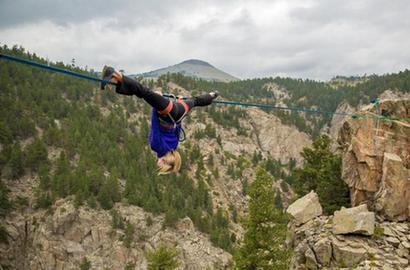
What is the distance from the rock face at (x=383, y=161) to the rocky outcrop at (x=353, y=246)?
1.47 metres

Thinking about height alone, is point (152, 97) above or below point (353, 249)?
above

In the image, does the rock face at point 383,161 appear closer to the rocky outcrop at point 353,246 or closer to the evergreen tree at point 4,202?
the rocky outcrop at point 353,246

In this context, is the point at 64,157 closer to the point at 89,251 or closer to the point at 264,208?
the point at 89,251

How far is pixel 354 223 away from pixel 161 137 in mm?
16436

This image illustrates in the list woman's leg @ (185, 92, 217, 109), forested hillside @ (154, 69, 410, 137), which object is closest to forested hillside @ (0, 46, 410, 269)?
woman's leg @ (185, 92, 217, 109)

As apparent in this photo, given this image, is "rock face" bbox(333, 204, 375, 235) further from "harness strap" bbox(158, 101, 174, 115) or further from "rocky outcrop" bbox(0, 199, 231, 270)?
"rocky outcrop" bbox(0, 199, 231, 270)

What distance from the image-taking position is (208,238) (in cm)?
5750

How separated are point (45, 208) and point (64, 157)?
9973 millimetres

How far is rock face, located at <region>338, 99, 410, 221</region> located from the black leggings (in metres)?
18.3

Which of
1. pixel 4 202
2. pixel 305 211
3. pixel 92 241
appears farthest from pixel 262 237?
pixel 4 202

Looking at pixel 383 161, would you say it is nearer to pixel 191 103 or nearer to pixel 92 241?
pixel 191 103

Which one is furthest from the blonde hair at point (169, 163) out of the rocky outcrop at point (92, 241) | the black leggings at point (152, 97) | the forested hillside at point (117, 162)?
the rocky outcrop at point (92, 241)

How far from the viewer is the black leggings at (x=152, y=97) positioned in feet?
20.2

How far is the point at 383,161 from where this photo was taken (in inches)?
893
